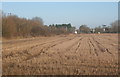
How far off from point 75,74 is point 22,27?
244ft

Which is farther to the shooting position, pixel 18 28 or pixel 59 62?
pixel 18 28

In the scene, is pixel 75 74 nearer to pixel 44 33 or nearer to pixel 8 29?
pixel 8 29

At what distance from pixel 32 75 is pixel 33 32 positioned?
87930 millimetres

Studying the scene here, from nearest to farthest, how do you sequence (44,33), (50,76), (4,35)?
1. (50,76)
2. (4,35)
3. (44,33)

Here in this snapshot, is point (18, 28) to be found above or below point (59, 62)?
above

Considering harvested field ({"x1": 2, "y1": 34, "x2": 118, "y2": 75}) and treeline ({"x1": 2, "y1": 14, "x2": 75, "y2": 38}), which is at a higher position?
treeline ({"x1": 2, "y1": 14, "x2": 75, "y2": 38})

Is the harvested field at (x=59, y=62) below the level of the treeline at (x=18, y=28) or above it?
below

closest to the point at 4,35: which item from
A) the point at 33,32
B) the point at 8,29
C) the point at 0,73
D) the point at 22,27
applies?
the point at 8,29

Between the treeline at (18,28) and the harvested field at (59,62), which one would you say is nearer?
the harvested field at (59,62)

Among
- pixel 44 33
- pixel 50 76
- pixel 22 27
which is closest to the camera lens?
pixel 50 76

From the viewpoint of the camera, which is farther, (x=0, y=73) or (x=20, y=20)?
(x=20, y=20)

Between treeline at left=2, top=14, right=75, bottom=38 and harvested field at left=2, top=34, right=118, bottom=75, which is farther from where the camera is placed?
treeline at left=2, top=14, right=75, bottom=38

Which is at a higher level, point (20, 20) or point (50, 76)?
point (20, 20)

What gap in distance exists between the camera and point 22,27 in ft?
273
